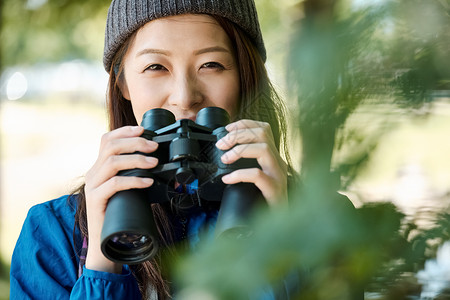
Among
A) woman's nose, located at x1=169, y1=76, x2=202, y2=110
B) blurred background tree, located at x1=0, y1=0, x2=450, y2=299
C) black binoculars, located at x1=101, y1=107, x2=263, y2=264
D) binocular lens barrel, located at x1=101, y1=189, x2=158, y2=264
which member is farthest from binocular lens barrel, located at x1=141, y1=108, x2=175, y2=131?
blurred background tree, located at x1=0, y1=0, x2=450, y2=299

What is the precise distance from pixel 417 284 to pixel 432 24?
16 centimetres

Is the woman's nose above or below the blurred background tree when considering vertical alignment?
above

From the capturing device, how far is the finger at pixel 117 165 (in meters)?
1.03

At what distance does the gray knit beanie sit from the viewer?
1459 millimetres

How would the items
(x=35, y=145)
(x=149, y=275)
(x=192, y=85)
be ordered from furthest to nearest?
(x=35, y=145) → (x=192, y=85) → (x=149, y=275)

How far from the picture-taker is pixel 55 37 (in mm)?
2848

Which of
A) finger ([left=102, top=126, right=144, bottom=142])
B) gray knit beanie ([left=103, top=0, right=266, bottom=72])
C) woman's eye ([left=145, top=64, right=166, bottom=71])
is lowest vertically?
finger ([left=102, top=126, right=144, bottom=142])

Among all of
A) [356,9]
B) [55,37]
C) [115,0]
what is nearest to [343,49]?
[356,9]

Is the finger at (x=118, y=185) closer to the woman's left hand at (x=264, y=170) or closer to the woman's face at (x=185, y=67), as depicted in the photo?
the woman's left hand at (x=264, y=170)

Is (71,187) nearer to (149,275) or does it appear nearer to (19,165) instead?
(149,275)

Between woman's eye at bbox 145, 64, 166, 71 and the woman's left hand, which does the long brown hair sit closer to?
the woman's left hand

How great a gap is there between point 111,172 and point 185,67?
0.43 meters

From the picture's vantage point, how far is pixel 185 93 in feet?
4.46

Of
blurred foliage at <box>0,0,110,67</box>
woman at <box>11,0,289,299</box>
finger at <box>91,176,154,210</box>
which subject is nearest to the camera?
finger at <box>91,176,154,210</box>
